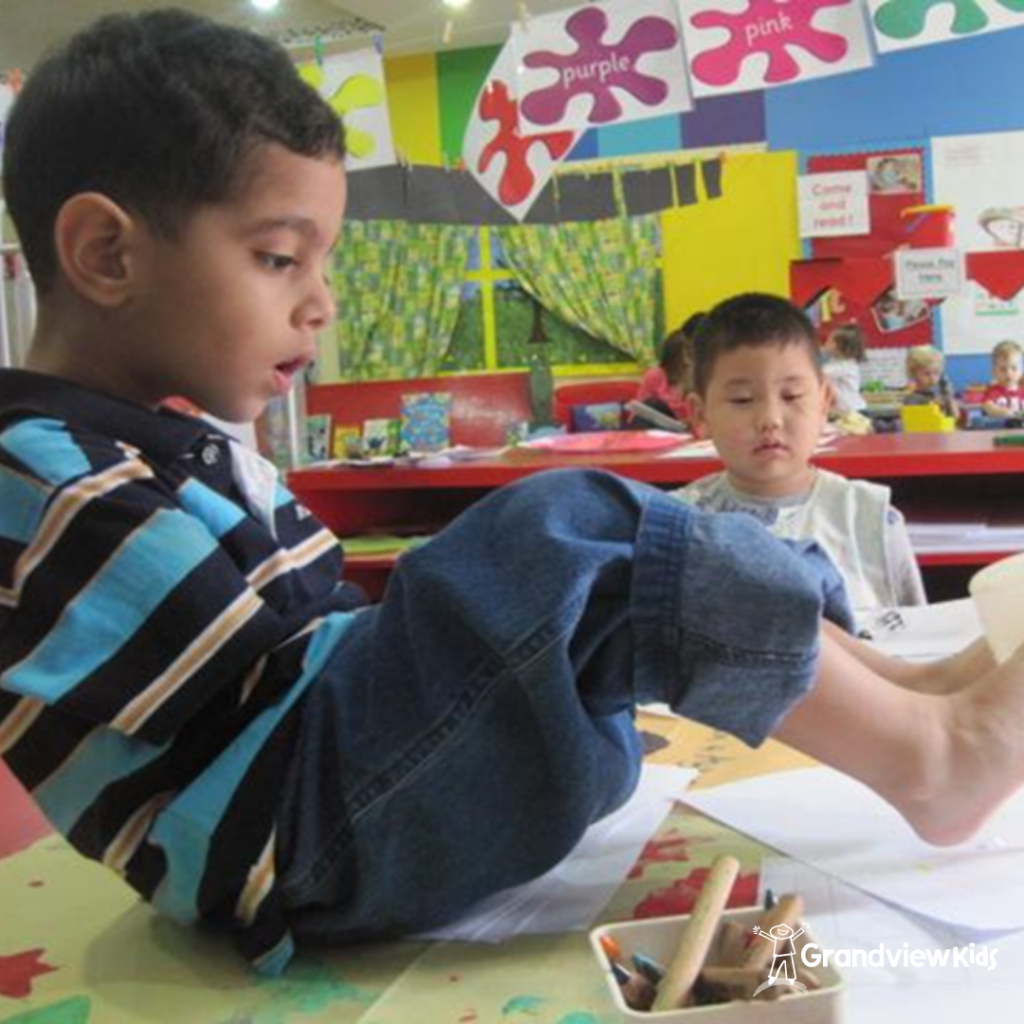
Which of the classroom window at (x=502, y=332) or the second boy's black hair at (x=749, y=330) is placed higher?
the classroom window at (x=502, y=332)

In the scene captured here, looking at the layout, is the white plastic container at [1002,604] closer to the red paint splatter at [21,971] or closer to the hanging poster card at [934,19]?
the red paint splatter at [21,971]

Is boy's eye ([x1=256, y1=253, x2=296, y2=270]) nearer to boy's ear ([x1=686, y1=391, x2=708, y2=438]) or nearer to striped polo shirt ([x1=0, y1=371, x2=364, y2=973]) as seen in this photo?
striped polo shirt ([x1=0, y1=371, x2=364, y2=973])

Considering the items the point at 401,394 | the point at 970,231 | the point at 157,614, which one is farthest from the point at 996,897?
the point at 970,231

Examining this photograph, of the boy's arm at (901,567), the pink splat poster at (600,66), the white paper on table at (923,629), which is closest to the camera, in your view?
the white paper on table at (923,629)

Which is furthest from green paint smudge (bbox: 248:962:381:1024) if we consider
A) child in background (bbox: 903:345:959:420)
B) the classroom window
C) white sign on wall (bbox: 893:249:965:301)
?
the classroom window

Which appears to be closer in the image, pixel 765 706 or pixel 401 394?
pixel 765 706

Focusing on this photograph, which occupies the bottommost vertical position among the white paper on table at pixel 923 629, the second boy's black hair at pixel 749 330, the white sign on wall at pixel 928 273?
the white paper on table at pixel 923 629

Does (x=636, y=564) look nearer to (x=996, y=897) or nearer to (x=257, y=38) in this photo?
(x=996, y=897)

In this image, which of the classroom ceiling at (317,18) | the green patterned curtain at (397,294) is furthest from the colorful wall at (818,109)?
the green patterned curtain at (397,294)

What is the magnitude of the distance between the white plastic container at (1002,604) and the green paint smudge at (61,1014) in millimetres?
480

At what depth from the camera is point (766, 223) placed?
5.00m

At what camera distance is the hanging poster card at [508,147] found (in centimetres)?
234

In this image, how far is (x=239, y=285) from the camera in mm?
614

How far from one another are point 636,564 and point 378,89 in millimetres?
2112
